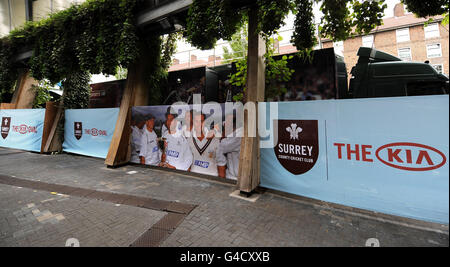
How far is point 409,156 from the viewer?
3027 mm

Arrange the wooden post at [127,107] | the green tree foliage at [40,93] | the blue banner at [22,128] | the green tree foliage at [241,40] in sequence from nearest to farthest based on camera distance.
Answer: the green tree foliage at [241,40] < the wooden post at [127,107] < the blue banner at [22,128] < the green tree foliage at [40,93]

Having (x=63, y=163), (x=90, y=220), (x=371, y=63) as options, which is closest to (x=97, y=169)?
(x=63, y=163)

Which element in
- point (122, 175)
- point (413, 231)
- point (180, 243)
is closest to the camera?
point (180, 243)

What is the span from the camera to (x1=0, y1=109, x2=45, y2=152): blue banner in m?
9.76

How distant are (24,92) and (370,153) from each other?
16.6 metres

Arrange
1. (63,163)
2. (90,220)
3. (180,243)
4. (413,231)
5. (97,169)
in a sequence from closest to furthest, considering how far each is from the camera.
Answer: (180,243)
(413,231)
(90,220)
(97,169)
(63,163)

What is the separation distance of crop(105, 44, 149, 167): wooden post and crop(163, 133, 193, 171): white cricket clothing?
5.94 feet

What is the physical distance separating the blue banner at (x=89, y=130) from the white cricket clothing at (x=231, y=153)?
5037 mm

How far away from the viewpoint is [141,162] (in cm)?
704

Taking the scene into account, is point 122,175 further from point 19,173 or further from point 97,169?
point 19,173

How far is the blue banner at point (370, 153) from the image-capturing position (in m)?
2.89

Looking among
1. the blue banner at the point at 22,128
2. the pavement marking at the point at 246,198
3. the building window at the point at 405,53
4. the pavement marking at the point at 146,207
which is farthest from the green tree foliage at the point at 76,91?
the building window at the point at 405,53

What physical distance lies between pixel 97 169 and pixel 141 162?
144cm

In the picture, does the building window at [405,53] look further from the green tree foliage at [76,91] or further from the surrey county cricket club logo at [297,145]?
the green tree foliage at [76,91]
